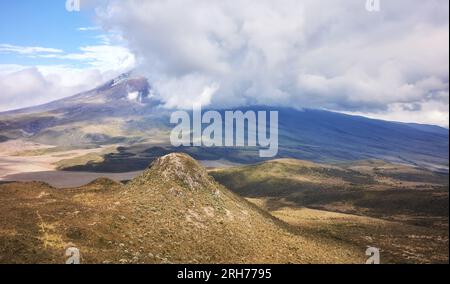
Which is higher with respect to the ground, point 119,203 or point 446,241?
→ point 119,203

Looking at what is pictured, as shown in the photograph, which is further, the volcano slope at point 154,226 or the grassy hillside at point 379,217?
the grassy hillside at point 379,217

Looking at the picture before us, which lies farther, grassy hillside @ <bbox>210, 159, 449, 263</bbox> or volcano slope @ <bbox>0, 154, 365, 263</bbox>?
grassy hillside @ <bbox>210, 159, 449, 263</bbox>

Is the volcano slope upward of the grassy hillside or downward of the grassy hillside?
upward

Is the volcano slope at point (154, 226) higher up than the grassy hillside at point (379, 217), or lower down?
higher up

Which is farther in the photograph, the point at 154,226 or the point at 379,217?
the point at 379,217

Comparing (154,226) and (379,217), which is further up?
(154,226)

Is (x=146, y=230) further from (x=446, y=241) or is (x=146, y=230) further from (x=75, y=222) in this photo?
(x=446, y=241)

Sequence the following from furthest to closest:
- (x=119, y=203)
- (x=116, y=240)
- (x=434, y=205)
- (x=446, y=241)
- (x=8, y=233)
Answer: (x=434, y=205) < (x=446, y=241) < (x=119, y=203) < (x=116, y=240) < (x=8, y=233)
